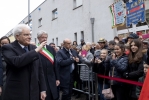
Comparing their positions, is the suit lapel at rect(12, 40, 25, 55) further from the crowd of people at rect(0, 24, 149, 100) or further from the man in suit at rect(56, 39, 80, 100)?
the man in suit at rect(56, 39, 80, 100)

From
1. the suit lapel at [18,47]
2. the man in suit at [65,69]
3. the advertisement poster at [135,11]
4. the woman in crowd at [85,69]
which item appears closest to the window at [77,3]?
the woman in crowd at [85,69]

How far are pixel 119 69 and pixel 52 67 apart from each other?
142 centimetres

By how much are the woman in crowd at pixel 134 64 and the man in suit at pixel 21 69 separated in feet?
6.21

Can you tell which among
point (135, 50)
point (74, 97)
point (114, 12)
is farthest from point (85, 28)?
point (135, 50)

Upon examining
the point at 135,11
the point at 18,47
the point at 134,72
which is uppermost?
the point at 135,11

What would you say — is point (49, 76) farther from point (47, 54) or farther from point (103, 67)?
point (103, 67)

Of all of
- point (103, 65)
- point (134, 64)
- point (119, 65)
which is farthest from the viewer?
point (103, 65)

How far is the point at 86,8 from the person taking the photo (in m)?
14.2

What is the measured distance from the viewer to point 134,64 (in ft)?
13.9

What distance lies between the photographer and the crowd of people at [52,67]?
3.09 metres

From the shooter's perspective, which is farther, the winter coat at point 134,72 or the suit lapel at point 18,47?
the winter coat at point 134,72

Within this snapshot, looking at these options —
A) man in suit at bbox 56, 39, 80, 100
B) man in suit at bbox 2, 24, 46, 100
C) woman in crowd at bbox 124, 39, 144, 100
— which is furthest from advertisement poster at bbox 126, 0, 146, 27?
man in suit at bbox 2, 24, 46, 100

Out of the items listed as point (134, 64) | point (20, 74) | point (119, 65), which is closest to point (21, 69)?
point (20, 74)

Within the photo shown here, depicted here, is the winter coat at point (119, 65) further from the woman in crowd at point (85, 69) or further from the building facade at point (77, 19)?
the building facade at point (77, 19)
